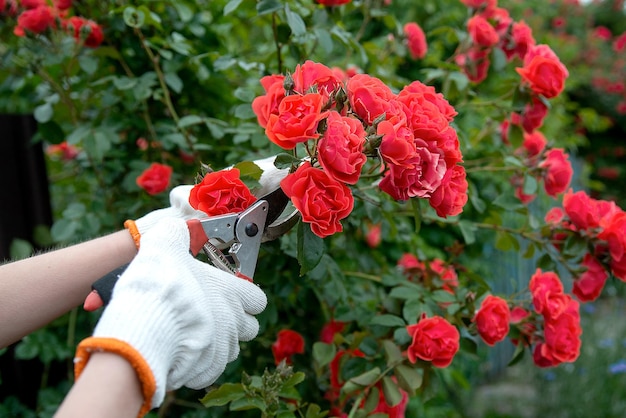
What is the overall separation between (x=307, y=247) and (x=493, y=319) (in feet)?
1.71

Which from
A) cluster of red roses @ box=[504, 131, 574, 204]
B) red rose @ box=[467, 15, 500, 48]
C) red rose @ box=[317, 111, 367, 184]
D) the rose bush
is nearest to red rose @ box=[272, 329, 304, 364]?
the rose bush

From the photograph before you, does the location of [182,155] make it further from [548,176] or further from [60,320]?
[548,176]

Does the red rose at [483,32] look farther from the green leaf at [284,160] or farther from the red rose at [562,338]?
the green leaf at [284,160]

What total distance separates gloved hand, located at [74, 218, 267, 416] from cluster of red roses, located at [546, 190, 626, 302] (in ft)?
2.77

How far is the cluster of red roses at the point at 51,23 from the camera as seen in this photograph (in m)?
1.64

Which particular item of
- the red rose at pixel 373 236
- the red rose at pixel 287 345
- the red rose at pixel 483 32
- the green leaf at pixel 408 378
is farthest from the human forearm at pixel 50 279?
the red rose at pixel 483 32

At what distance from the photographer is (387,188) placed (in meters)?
1.09

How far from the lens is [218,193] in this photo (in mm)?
1042

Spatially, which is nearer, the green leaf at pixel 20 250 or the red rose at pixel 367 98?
the red rose at pixel 367 98

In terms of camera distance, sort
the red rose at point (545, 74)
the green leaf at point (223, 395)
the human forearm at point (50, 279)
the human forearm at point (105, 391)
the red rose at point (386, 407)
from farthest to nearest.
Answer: the red rose at point (545, 74), the red rose at point (386, 407), the green leaf at point (223, 395), the human forearm at point (50, 279), the human forearm at point (105, 391)

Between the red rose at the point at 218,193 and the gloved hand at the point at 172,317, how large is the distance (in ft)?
0.22

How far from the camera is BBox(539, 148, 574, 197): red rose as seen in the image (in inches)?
62.7

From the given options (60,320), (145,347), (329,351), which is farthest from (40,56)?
(145,347)

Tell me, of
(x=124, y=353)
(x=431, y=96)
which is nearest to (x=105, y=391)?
(x=124, y=353)
